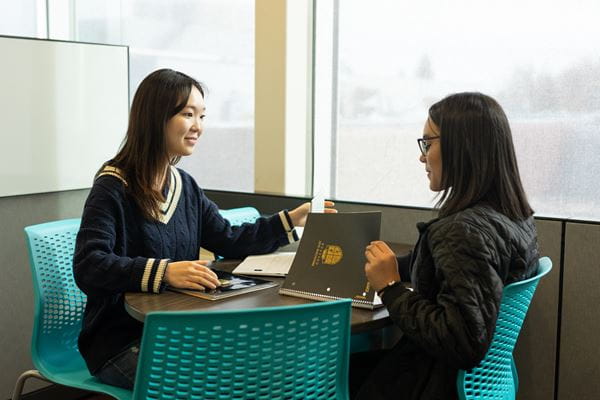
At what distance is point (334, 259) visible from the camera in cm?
189

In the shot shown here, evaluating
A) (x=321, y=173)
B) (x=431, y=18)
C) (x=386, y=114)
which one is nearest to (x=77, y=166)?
(x=321, y=173)

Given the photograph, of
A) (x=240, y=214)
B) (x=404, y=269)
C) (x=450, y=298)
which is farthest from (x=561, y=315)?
(x=240, y=214)

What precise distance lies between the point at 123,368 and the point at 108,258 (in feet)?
1.00

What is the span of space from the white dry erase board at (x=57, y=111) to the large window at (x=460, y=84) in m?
0.97

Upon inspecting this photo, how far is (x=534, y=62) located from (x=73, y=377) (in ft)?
6.49

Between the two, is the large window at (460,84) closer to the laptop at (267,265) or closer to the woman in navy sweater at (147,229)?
the laptop at (267,265)

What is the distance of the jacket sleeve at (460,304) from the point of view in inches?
59.0

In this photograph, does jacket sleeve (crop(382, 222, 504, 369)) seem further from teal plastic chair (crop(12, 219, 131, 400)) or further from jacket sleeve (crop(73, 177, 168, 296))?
teal plastic chair (crop(12, 219, 131, 400))

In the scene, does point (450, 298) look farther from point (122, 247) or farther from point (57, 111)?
point (57, 111)

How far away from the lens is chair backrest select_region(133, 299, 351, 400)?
53.6 inches

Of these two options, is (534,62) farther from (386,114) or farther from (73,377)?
(73,377)

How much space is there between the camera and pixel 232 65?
3.39 meters

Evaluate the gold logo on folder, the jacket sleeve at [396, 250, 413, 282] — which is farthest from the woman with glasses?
the jacket sleeve at [396, 250, 413, 282]

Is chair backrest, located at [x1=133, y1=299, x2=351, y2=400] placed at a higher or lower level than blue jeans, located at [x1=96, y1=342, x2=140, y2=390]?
higher
